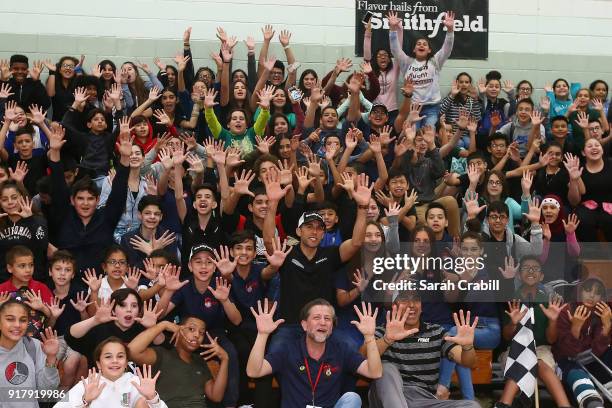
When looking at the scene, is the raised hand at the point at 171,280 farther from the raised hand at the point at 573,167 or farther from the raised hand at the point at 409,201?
the raised hand at the point at 573,167

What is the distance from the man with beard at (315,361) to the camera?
21.0 feet

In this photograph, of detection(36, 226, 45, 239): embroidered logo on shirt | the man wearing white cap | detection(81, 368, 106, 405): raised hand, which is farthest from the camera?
detection(36, 226, 45, 239): embroidered logo on shirt

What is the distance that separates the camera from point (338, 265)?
7309 millimetres

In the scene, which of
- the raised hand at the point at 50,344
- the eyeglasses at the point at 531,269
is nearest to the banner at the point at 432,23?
the eyeglasses at the point at 531,269

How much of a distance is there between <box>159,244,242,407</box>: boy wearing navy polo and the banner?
5633 mm

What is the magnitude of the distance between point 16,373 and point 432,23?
7.59 m

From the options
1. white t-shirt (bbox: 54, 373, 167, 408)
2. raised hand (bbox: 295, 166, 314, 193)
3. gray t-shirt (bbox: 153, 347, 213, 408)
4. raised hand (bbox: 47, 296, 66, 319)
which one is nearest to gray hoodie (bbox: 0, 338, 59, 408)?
raised hand (bbox: 47, 296, 66, 319)

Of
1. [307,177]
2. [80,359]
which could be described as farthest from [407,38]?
[80,359]

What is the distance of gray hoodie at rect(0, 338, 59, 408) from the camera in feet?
20.0

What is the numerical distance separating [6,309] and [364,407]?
9.06ft

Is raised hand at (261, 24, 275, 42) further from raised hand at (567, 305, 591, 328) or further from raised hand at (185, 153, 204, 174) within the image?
raised hand at (567, 305, 591, 328)

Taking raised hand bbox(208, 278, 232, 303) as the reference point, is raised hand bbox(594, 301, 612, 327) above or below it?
below

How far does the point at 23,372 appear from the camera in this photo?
619 centimetres

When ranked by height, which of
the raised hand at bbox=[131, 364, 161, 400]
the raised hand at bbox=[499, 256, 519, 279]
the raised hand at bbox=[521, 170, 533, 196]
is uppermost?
the raised hand at bbox=[521, 170, 533, 196]
